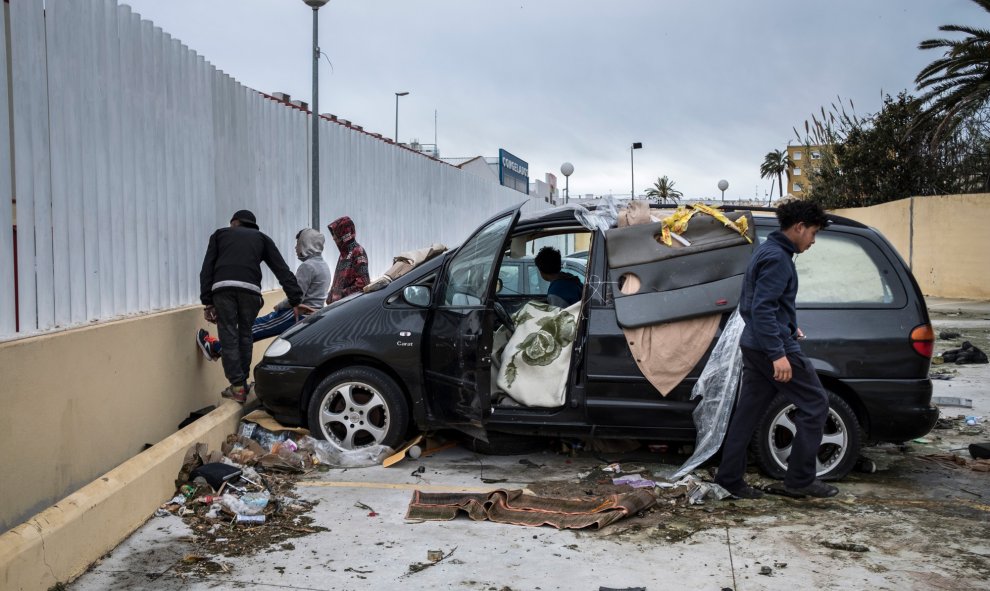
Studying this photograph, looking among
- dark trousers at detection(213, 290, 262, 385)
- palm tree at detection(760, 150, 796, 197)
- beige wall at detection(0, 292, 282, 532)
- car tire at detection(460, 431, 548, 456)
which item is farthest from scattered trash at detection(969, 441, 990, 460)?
palm tree at detection(760, 150, 796, 197)

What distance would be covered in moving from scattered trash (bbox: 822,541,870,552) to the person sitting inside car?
9.71 ft

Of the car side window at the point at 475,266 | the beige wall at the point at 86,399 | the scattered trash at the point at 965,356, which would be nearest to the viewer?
the beige wall at the point at 86,399

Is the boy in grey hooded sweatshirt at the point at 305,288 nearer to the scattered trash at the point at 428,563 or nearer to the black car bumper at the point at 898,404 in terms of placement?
the scattered trash at the point at 428,563

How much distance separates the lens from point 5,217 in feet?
16.2

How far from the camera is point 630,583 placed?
165 inches

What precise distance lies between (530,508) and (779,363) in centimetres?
169

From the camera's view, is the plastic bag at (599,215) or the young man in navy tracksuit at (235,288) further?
the young man in navy tracksuit at (235,288)

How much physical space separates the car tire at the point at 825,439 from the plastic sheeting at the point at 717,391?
0.88 feet

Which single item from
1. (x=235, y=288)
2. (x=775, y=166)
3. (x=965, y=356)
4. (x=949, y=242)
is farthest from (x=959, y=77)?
(x=775, y=166)

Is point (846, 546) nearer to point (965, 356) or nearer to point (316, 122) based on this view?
point (965, 356)

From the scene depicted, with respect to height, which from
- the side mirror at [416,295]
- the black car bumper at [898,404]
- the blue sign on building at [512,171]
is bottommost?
the black car bumper at [898,404]

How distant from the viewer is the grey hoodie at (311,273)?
332 inches

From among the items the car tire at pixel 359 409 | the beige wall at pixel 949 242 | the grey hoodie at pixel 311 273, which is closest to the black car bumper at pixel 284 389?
the car tire at pixel 359 409

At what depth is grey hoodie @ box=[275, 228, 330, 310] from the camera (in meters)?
8.42
